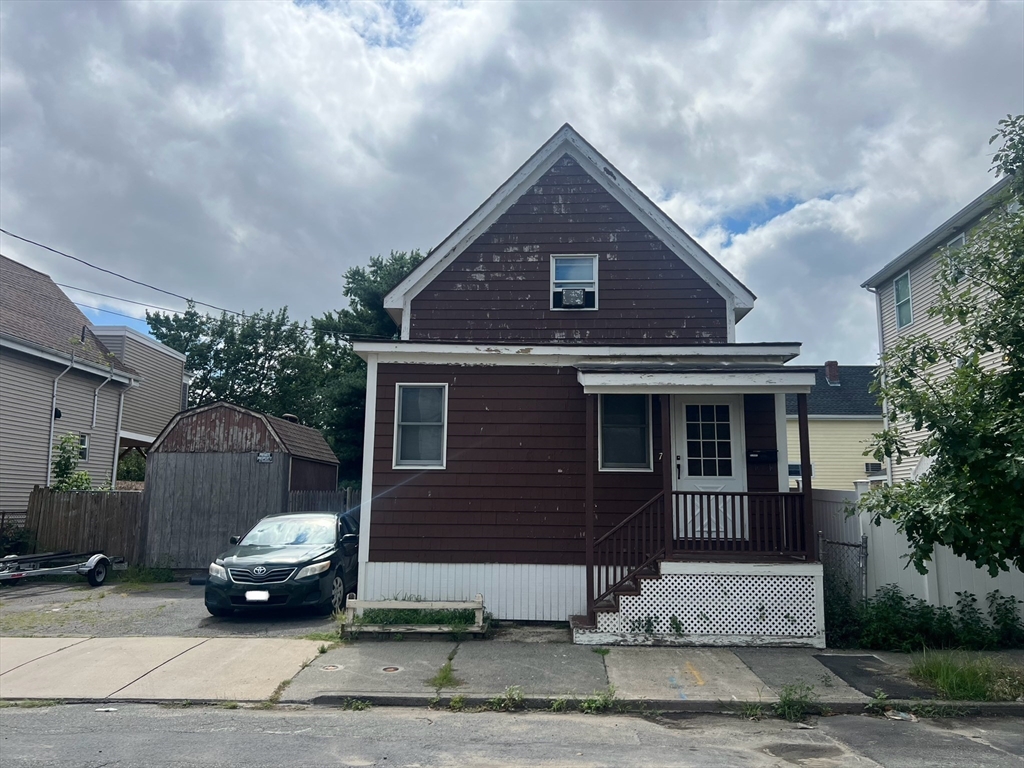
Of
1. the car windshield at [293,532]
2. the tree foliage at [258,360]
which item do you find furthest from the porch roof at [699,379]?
the tree foliage at [258,360]

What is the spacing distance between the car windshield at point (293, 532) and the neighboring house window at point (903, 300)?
15.3m

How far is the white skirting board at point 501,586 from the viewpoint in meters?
9.95

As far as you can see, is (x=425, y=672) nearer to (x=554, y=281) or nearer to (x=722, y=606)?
(x=722, y=606)

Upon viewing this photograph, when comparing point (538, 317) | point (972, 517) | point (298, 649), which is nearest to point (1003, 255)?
point (972, 517)

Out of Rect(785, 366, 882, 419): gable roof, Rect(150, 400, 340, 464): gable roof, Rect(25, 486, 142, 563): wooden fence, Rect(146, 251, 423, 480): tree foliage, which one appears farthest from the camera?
Rect(146, 251, 423, 480): tree foliage

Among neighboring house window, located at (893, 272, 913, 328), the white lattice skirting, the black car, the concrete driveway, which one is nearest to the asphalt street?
the white lattice skirting

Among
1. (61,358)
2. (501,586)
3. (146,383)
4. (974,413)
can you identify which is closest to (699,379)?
(974,413)

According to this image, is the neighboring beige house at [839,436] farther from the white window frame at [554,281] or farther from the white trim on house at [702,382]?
the white trim on house at [702,382]

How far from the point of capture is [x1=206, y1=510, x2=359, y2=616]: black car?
995cm

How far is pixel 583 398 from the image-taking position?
10367mm

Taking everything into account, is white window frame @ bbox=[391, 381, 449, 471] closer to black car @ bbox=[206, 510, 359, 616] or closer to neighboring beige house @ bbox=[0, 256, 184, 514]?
black car @ bbox=[206, 510, 359, 616]

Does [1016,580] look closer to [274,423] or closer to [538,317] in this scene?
[538,317]

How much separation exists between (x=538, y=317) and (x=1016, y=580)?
728 cm

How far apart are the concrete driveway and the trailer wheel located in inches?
8.4
